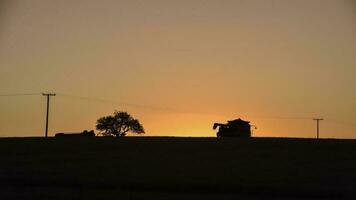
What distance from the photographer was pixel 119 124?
15462cm

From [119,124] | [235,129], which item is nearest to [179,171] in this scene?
[235,129]

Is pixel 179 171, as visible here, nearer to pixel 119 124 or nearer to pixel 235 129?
pixel 235 129

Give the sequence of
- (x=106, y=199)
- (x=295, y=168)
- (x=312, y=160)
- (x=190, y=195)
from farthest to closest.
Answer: (x=312, y=160) < (x=295, y=168) < (x=190, y=195) < (x=106, y=199)

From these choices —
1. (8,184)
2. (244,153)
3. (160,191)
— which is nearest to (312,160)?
(244,153)

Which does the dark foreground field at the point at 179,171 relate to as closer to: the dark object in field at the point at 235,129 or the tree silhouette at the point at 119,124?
the dark object in field at the point at 235,129

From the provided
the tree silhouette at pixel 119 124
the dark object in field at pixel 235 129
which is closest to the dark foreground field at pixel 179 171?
the dark object in field at pixel 235 129

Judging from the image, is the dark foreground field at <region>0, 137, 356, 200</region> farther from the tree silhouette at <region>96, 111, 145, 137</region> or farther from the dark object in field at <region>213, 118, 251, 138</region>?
the tree silhouette at <region>96, 111, 145, 137</region>

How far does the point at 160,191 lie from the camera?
30453 mm

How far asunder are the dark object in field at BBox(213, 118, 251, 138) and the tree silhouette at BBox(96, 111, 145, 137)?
68428 millimetres

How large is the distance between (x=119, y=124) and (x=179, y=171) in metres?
118

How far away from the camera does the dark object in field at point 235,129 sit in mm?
84688

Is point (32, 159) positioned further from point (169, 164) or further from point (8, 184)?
point (8, 184)

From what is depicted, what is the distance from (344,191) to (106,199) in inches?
380

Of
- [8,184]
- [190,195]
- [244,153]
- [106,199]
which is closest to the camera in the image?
[106,199]
